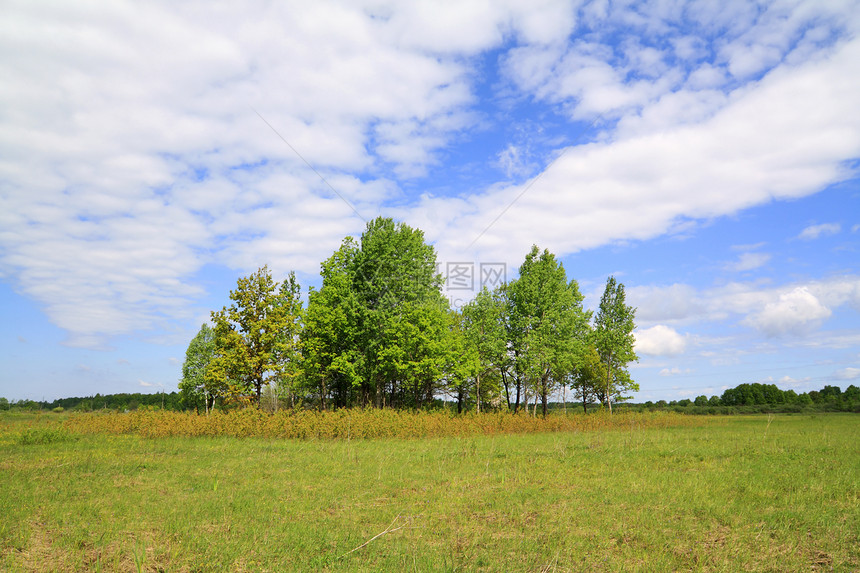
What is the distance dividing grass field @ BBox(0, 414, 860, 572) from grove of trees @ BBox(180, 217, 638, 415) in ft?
53.4

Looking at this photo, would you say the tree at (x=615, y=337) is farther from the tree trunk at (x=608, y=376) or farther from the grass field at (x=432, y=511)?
the grass field at (x=432, y=511)

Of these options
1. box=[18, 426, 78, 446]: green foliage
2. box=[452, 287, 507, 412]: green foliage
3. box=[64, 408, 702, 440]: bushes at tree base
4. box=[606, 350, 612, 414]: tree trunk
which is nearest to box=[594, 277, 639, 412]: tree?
box=[606, 350, 612, 414]: tree trunk

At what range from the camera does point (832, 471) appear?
521 inches

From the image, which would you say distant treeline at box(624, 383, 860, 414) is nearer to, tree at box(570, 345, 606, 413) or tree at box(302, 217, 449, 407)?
tree at box(570, 345, 606, 413)

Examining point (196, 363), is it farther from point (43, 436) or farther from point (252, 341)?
point (43, 436)

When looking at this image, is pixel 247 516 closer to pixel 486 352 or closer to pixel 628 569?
pixel 628 569

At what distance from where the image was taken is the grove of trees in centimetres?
3300

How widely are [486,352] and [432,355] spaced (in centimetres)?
828

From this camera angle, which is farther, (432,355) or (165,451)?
(432,355)

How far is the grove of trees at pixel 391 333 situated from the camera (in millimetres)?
33000

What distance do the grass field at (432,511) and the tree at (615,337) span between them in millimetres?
32875

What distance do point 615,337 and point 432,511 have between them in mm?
44998

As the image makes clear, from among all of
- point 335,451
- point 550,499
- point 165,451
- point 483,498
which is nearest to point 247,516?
point 483,498

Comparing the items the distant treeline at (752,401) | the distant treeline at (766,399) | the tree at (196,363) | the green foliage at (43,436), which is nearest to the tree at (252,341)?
the green foliage at (43,436)
